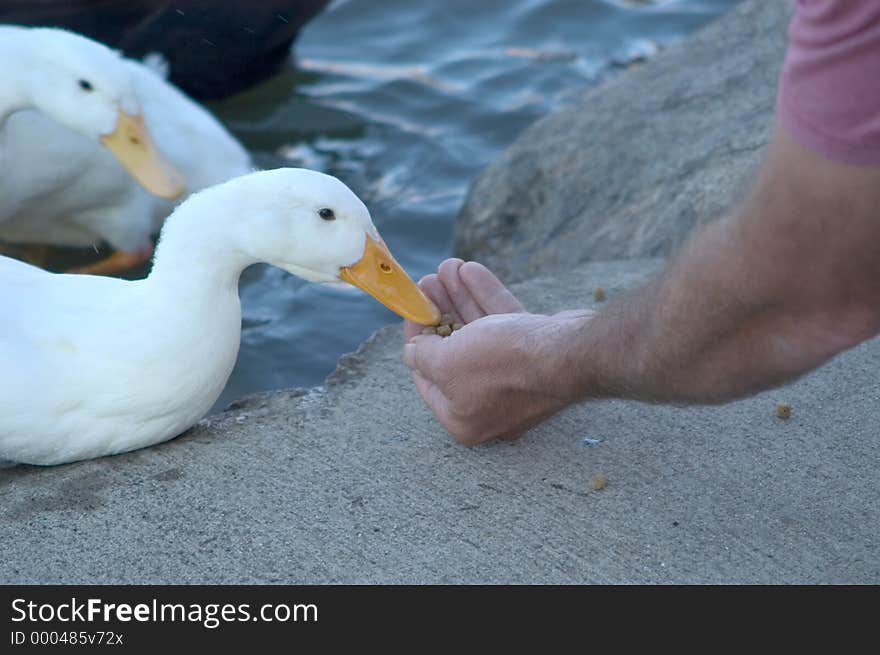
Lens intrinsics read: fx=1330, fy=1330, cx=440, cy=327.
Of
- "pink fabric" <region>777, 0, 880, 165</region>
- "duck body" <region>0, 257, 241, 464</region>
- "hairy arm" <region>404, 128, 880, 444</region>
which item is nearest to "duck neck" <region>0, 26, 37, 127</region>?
"duck body" <region>0, 257, 241, 464</region>

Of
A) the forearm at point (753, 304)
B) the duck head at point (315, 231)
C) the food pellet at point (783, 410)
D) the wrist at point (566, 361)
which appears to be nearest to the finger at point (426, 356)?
the duck head at point (315, 231)

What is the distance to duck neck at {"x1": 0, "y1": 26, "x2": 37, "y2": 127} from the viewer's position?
468cm

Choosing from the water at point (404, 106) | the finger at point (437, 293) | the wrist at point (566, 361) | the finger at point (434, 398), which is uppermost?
the wrist at point (566, 361)

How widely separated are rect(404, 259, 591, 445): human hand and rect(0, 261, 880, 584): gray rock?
142 millimetres

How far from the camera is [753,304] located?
2.21 m

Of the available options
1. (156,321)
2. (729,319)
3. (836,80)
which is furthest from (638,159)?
(836,80)

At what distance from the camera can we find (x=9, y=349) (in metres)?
3.21

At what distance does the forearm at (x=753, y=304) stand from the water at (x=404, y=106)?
8.53ft

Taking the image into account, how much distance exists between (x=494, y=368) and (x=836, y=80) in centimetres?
→ 123

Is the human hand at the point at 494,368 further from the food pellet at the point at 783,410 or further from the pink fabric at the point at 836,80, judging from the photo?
the pink fabric at the point at 836,80

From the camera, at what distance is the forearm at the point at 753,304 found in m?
2.04

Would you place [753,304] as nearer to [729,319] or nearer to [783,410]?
[729,319]
